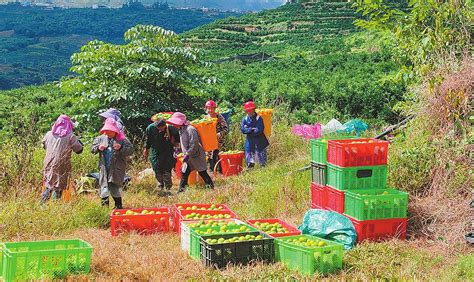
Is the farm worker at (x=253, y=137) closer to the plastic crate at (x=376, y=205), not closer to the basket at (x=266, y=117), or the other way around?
the basket at (x=266, y=117)

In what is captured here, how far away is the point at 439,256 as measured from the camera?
641cm

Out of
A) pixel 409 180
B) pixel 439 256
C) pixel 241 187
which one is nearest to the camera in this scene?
pixel 439 256

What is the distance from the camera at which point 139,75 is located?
12844mm

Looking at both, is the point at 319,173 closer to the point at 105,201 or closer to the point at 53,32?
the point at 105,201

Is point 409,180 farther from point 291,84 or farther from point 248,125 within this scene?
point 291,84

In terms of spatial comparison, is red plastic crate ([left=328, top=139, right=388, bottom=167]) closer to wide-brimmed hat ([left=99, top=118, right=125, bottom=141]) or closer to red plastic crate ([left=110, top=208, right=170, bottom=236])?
red plastic crate ([left=110, top=208, right=170, bottom=236])

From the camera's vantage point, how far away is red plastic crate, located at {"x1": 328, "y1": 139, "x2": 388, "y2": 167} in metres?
7.21

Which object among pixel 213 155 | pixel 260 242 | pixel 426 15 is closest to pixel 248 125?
pixel 213 155

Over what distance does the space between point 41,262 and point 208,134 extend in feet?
19.8

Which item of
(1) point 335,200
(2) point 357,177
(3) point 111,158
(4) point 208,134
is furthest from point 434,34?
(3) point 111,158

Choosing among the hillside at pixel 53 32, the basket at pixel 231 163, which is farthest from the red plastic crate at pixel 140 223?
the hillside at pixel 53 32

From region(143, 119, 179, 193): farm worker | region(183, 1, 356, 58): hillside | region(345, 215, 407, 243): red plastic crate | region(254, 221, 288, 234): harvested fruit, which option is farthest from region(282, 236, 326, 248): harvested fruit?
region(183, 1, 356, 58): hillside

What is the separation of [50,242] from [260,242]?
2.13 meters

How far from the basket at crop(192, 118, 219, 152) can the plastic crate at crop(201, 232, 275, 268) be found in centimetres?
502
